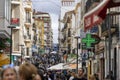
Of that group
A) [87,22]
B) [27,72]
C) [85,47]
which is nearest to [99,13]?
[87,22]

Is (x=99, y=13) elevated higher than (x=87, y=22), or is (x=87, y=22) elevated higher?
(x=99, y=13)

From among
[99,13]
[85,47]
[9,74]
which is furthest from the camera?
[85,47]

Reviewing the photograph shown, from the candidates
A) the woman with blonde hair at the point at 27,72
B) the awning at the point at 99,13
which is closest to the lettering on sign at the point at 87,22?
the awning at the point at 99,13

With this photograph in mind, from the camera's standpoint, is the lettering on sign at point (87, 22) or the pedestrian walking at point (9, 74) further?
the lettering on sign at point (87, 22)

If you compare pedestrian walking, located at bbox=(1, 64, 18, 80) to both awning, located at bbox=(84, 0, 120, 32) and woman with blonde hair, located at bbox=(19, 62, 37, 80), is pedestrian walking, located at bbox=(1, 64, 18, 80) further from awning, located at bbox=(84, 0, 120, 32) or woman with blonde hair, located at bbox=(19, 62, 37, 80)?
awning, located at bbox=(84, 0, 120, 32)

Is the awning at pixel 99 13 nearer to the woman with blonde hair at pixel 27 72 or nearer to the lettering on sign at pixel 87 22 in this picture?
the lettering on sign at pixel 87 22

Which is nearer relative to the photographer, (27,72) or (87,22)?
(27,72)

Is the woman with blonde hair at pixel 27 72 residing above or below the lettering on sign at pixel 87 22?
below

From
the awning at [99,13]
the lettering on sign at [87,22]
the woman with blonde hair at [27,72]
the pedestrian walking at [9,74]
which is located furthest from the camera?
the lettering on sign at [87,22]

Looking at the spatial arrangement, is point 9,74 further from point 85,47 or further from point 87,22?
point 85,47

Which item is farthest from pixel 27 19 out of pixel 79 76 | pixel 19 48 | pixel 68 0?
pixel 79 76

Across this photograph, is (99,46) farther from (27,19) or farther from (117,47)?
(27,19)

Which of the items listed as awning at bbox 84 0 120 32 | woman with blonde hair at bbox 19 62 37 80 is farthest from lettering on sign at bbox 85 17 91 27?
woman with blonde hair at bbox 19 62 37 80

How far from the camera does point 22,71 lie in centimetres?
630
